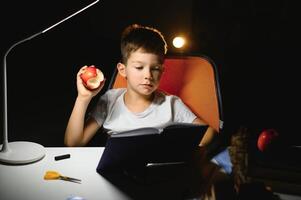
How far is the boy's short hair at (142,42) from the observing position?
5.38ft

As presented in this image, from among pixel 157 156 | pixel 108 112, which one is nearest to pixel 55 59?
pixel 108 112

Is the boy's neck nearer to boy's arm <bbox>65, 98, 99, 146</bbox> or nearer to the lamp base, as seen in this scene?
boy's arm <bbox>65, 98, 99, 146</bbox>

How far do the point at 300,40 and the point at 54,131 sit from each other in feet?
9.15

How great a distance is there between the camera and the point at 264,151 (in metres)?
1.14

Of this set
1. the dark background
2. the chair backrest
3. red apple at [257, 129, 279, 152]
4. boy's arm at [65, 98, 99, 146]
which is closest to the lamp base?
boy's arm at [65, 98, 99, 146]

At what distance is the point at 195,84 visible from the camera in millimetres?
1837

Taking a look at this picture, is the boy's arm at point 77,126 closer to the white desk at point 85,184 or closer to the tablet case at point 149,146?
the white desk at point 85,184

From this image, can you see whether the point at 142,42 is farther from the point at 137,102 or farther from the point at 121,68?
the point at 137,102

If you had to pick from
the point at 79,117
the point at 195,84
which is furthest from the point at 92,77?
the point at 195,84

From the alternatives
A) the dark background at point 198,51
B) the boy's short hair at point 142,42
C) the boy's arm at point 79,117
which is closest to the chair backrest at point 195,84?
the boy's short hair at point 142,42

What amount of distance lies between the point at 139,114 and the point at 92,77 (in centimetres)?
38

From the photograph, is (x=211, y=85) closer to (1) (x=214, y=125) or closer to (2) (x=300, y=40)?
(1) (x=214, y=125)

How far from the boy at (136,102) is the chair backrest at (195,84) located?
89 millimetres

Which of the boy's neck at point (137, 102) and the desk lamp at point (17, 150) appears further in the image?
the boy's neck at point (137, 102)
